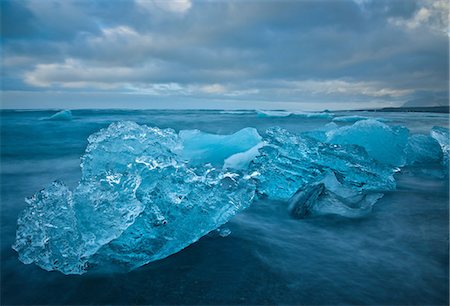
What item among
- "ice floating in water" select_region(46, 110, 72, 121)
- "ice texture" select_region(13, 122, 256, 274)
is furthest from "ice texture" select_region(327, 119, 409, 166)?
"ice floating in water" select_region(46, 110, 72, 121)

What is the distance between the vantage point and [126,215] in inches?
91.4

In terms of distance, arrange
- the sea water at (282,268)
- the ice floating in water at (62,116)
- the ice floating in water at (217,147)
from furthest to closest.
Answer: the ice floating in water at (62,116) < the ice floating in water at (217,147) < the sea water at (282,268)

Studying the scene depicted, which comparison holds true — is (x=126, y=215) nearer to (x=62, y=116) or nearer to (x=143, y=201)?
(x=143, y=201)

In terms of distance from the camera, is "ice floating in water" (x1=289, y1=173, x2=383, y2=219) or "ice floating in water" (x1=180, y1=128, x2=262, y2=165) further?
"ice floating in water" (x1=180, y1=128, x2=262, y2=165)

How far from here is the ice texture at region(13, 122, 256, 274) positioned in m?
2.26

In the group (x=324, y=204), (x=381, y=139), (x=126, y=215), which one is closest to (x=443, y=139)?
(x=381, y=139)

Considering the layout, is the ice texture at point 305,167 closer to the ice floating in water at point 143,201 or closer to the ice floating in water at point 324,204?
the ice floating in water at point 143,201

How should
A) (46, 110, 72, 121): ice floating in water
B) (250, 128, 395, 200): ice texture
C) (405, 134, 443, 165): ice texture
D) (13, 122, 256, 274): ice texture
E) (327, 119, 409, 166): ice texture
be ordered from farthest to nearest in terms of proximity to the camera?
1. (46, 110, 72, 121): ice floating in water
2. (405, 134, 443, 165): ice texture
3. (327, 119, 409, 166): ice texture
4. (250, 128, 395, 200): ice texture
5. (13, 122, 256, 274): ice texture

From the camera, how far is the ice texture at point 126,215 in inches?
89.0

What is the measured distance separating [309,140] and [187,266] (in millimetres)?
3628

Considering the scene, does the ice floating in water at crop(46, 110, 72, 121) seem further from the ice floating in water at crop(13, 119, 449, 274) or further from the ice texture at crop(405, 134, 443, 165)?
the ice texture at crop(405, 134, 443, 165)

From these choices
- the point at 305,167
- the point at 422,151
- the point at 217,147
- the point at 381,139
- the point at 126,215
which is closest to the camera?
the point at 126,215

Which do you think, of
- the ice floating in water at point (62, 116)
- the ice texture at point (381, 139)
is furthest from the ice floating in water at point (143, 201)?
Answer: the ice floating in water at point (62, 116)

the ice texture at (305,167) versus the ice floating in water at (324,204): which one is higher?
the ice texture at (305,167)
